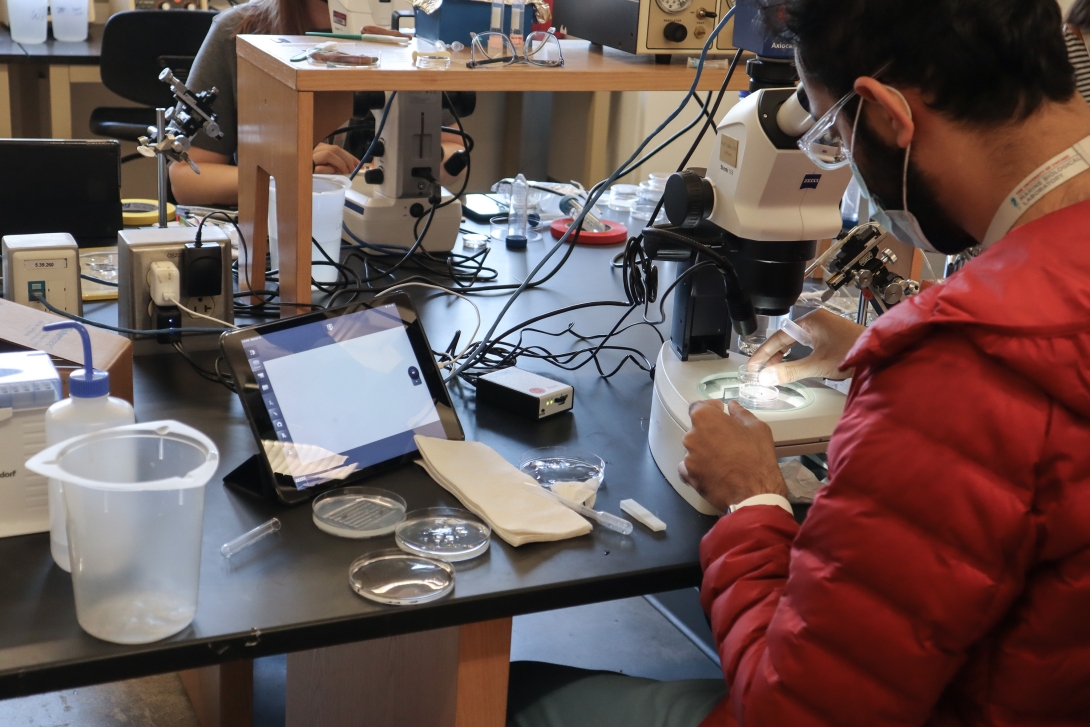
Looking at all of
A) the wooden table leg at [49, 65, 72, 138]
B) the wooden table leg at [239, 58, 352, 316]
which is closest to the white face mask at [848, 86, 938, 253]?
the wooden table leg at [239, 58, 352, 316]

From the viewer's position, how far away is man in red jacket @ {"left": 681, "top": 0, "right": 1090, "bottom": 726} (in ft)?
2.50

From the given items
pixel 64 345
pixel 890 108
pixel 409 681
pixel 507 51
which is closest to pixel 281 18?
pixel 507 51

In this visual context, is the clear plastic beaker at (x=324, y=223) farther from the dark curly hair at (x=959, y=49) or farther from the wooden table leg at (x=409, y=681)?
the dark curly hair at (x=959, y=49)

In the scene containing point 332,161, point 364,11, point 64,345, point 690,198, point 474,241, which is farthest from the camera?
point 332,161

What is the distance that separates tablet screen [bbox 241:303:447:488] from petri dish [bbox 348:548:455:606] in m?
0.14

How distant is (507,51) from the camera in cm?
149

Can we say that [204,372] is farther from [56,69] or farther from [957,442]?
[56,69]

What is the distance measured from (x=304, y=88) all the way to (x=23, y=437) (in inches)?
24.5

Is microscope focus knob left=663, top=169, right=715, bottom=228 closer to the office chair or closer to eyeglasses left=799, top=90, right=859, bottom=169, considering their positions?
eyeglasses left=799, top=90, right=859, bottom=169

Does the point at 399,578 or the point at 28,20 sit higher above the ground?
the point at 28,20

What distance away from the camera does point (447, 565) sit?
98 centimetres

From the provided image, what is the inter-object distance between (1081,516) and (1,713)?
1.79m

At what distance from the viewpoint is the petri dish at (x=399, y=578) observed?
36.3 inches

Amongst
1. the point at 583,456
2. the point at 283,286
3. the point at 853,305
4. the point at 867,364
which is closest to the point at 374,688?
the point at 583,456
